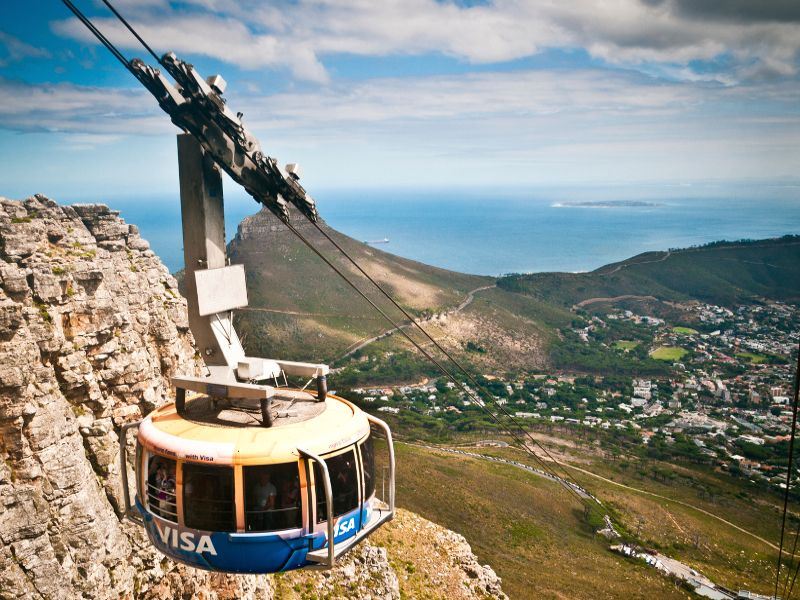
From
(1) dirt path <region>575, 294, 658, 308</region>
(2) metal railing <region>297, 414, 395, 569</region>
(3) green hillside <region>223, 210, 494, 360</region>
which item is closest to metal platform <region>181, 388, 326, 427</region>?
(2) metal railing <region>297, 414, 395, 569</region>

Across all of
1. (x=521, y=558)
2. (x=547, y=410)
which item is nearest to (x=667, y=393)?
(x=547, y=410)

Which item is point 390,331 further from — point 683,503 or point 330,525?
point 330,525

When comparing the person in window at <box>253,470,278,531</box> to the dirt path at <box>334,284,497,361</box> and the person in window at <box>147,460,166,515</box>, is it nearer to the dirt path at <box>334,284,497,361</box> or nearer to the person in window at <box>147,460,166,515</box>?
the person in window at <box>147,460,166,515</box>

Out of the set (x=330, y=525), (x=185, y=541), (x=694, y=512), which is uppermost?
(x=330, y=525)

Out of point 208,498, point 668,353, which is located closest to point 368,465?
point 208,498

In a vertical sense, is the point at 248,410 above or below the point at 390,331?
above

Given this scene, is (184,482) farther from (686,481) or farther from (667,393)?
(667,393)

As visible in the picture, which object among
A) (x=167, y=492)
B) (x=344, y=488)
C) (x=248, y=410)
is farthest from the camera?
(x=248, y=410)
